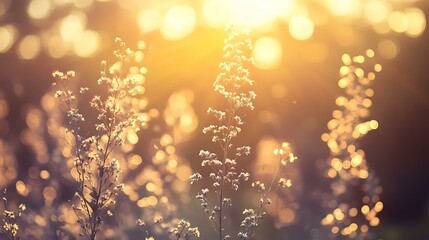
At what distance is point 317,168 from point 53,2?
22.4m

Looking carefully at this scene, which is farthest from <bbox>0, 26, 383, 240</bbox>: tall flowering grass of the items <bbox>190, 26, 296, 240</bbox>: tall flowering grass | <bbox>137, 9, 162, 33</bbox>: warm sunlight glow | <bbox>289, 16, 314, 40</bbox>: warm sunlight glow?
<bbox>289, 16, 314, 40</bbox>: warm sunlight glow

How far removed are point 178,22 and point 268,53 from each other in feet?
14.7

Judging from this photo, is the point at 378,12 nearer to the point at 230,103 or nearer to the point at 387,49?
the point at 387,49

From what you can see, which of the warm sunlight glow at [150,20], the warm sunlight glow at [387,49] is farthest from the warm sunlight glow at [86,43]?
the warm sunlight glow at [387,49]

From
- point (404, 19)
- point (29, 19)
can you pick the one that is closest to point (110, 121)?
point (404, 19)

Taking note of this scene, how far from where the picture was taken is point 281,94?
95.5ft

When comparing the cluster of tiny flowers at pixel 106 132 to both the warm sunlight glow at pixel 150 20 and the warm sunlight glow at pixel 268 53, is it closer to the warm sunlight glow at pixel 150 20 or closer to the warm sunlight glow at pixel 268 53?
the warm sunlight glow at pixel 268 53

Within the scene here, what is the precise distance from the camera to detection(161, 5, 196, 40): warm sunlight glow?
96.1 ft

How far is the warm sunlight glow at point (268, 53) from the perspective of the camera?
2855 centimetres

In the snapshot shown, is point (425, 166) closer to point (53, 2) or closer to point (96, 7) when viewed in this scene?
point (96, 7)

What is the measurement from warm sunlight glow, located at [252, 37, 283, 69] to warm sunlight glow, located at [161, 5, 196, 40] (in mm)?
3340

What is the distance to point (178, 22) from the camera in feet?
102

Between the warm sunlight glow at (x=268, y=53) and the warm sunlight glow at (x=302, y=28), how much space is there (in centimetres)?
124

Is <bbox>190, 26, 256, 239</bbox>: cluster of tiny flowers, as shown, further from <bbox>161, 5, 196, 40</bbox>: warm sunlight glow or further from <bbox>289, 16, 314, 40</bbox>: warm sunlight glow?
<bbox>289, 16, 314, 40</bbox>: warm sunlight glow
